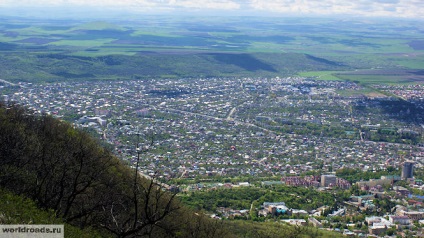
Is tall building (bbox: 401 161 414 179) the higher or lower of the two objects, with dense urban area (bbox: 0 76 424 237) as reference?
higher

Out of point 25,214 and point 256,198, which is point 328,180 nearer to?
point 256,198

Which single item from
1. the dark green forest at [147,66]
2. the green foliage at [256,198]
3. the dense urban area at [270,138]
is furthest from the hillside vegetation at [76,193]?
the dark green forest at [147,66]

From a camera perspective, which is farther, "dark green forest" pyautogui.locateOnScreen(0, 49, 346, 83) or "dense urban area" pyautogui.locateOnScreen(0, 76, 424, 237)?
"dark green forest" pyautogui.locateOnScreen(0, 49, 346, 83)

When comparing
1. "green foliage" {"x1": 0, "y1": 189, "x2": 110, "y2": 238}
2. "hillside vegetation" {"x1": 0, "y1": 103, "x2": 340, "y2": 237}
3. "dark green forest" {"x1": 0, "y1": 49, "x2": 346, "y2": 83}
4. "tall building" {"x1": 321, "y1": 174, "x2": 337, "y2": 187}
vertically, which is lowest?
"dark green forest" {"x1": 0, "y1": 49, "x2": 346, "y2": 83}

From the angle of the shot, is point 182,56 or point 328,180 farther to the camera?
point 182,56

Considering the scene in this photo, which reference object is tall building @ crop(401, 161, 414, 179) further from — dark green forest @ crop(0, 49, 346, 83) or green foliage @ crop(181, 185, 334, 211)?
dark green forest @ crop(0, 49, 346, 83)

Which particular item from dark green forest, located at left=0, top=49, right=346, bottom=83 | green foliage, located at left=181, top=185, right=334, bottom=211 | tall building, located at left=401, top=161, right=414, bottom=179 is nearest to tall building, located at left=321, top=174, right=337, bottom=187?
green foliage, located at left=181, top=185, right=334, bottom=211

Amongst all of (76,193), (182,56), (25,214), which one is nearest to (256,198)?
(76,193)
